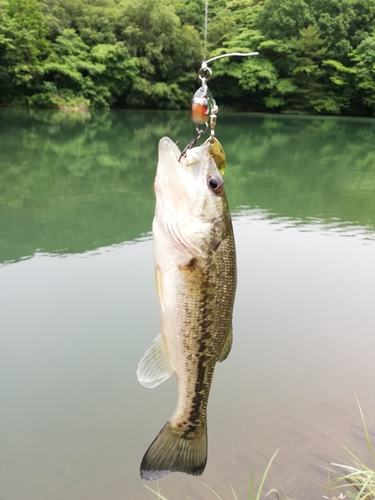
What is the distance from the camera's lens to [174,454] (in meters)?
1.58

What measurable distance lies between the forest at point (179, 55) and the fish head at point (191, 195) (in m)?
30.1

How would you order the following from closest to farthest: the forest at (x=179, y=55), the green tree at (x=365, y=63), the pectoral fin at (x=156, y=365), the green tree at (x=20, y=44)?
the pectoral fin at (x=156, y=365)
the green tree at (x=20, y=44)
the forest at (x=179, y=55)
the green tree at (x=365, y=63)

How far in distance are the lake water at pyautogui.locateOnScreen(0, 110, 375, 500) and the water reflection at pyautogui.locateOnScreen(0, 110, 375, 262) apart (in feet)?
0.26

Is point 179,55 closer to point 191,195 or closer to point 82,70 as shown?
point 82,70

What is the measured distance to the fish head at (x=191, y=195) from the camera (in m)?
1.47

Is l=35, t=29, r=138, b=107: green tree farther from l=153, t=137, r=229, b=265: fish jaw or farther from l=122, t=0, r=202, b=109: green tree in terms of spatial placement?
l=153, t=137, r=229, b=265: fish jaw

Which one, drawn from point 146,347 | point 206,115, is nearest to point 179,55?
point 146,347

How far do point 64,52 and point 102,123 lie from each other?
8.98m

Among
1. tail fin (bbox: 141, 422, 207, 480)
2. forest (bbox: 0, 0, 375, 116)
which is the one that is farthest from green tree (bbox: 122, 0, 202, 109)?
tail fin (bbox: 141, 422, 207, 480)

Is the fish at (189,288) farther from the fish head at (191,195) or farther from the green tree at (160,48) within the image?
the green tree at (160,48)

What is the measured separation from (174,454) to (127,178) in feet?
38.5

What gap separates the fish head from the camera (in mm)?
1468

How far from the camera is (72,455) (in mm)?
3502

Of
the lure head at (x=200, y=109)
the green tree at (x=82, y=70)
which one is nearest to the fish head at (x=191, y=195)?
the lure head at (x=200, y=109)
